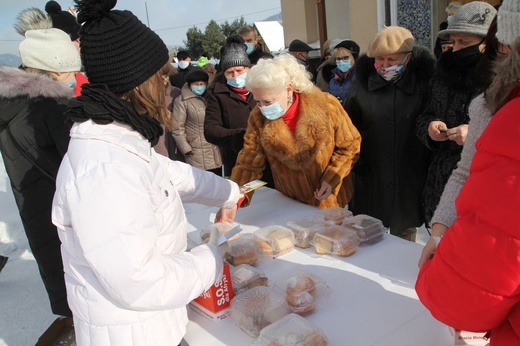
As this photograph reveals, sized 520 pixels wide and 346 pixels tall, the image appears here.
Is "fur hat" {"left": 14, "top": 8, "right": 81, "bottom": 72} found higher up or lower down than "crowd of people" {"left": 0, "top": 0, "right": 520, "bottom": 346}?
higher up

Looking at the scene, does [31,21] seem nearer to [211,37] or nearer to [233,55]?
[233,55]

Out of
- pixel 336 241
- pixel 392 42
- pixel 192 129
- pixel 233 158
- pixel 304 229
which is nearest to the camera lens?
pixel 336 241

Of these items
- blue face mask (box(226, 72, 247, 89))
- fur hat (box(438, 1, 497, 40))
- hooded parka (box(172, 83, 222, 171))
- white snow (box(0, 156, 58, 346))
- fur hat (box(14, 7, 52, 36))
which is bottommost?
white snow (box(0, 156, 58, 346))

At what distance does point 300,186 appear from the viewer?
2.29 meters

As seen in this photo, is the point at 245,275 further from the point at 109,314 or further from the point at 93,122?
the point at 93,122

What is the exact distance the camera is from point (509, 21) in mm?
771

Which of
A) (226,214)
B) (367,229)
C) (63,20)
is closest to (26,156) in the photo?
(226,214)

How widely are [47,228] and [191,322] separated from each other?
119cm

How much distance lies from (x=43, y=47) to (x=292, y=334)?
202cm

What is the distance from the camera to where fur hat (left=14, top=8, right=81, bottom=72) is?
7.04 feet

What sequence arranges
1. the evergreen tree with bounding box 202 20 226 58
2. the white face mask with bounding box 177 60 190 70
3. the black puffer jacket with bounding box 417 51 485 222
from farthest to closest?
the evergreen tree with bounding box 202 20 226 58
the white face mask with bounding box 177 60 190 70
the black puffer jacket with bounding box 417 51 485 222

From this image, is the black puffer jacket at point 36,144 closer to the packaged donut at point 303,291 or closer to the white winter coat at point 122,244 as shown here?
the white winter coat at point 122,244

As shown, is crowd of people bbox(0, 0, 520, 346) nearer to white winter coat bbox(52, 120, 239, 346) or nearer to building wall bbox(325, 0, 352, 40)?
white winter coat bbox(52, 120, 239, 346)

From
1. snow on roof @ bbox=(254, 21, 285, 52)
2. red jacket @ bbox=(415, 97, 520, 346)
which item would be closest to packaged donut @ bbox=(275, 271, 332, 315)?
red jacket @ bbox=(415, 97, 520, 346)
